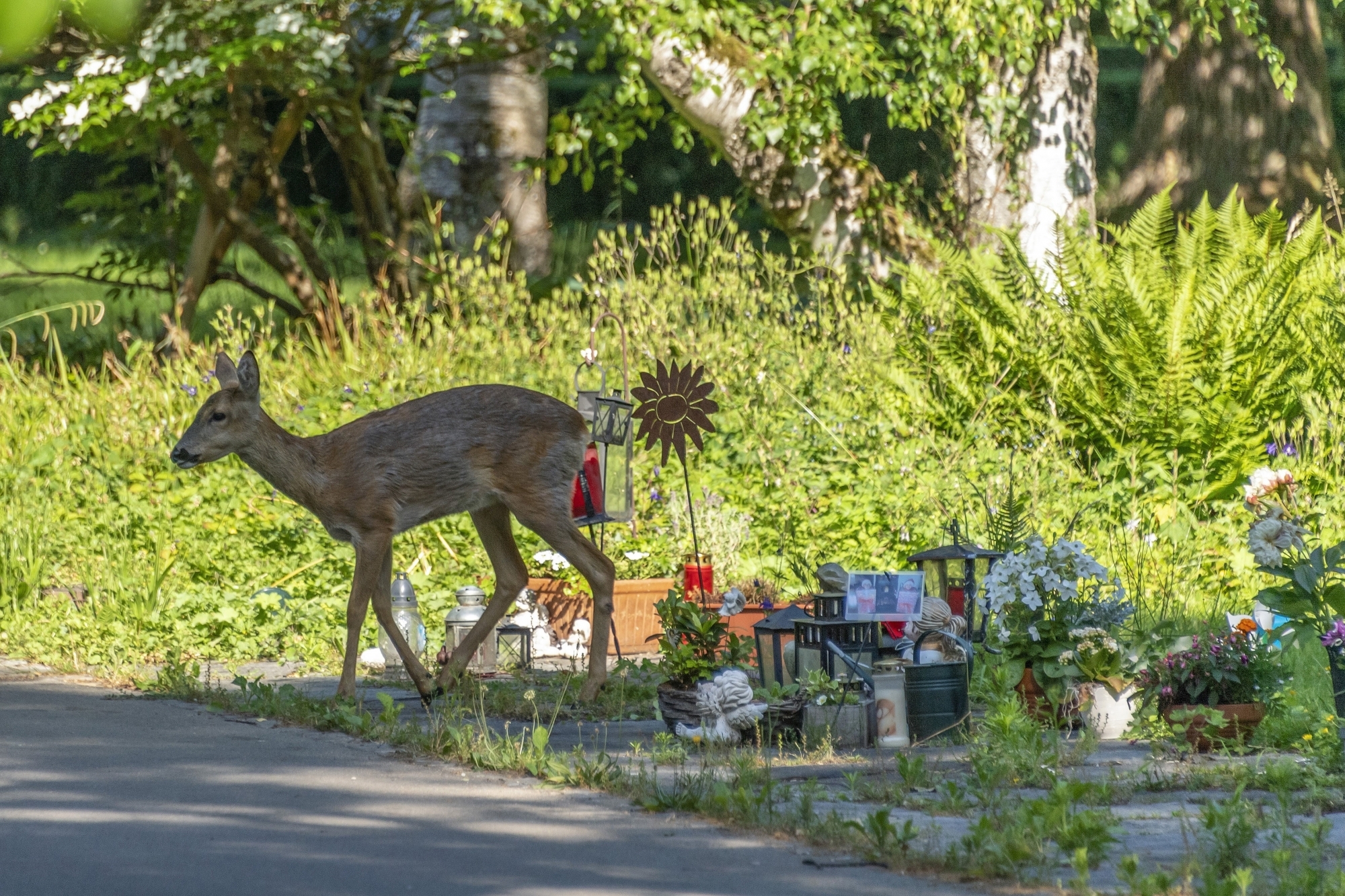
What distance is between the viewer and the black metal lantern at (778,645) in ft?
22.0

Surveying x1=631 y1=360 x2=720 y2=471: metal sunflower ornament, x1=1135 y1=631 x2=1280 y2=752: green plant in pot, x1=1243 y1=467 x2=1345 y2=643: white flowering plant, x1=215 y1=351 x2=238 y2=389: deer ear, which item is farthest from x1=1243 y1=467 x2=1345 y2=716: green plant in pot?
x1=215 y1=351 x2=238 y2=389: deer ear

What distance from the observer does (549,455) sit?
7.30m

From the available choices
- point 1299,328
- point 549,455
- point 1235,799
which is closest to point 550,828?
point 1235,799

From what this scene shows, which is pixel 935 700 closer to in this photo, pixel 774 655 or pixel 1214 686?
pixel 774 655

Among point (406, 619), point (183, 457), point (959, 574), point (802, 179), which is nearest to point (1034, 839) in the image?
point (959, 574)

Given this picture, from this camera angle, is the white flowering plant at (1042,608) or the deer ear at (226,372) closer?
the white flowering plant at (1042,608)

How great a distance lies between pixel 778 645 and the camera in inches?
266

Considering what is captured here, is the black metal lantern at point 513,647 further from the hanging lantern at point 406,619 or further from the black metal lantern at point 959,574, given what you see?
the black metal lantern at point 959,574

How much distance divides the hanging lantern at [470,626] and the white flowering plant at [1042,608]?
2.58 meters

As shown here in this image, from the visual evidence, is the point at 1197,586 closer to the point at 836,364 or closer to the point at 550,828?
the point at 836,364

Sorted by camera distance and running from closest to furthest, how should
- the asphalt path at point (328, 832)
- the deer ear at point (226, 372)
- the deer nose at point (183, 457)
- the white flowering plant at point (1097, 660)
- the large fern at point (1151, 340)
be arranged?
the asphalt path at point (328, 832), the white flowering plant at point (1097, 660), the deer nose at point (183, 457), the deer ear at point (226, 372), the large fern at point (1151, 340)

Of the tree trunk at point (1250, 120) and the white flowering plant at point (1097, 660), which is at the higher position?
the tree trunk at point (1250, 120)

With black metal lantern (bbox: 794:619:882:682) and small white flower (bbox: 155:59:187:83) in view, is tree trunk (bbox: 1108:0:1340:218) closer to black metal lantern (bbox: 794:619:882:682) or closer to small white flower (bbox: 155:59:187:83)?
small white flower (bbox: 155:59:187:83)

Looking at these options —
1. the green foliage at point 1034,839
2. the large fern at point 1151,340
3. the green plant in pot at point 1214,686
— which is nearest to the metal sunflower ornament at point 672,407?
the green plant in pot at point 1214,686
